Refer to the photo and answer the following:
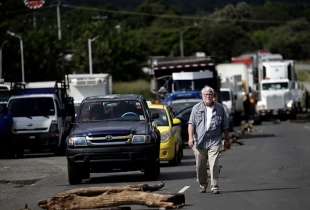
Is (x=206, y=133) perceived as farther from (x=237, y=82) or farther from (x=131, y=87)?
(x=131, y=87)

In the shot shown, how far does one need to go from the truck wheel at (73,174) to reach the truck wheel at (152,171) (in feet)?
4.49

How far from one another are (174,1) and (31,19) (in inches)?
3543

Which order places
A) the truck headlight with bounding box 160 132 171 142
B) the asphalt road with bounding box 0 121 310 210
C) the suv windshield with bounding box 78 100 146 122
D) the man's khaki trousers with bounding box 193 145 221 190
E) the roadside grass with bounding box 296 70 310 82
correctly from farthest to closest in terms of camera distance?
1. the roadside grass with bounding box 296 70 310 82
2. the truck headlight with bounding box 160 132 171 142
3. the suv windshield with bounding box 78 100 146 122
4. the man's khaki trousers with bounding box 193 145 221 190
5. the asphalt road with bounding box 0 121 310 210

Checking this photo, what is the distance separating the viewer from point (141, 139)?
2094 cm

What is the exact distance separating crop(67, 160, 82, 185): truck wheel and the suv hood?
2.27 ft

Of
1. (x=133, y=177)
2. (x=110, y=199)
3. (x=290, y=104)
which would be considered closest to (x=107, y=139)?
(x=133, y=177)

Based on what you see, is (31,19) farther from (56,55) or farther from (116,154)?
(116,154)

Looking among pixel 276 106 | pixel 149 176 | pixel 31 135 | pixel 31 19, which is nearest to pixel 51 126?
pixel 31 135

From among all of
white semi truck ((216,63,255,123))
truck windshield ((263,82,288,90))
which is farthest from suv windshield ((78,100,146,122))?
truck windshield ((263,82,288,90))

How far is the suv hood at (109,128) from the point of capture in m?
20.9

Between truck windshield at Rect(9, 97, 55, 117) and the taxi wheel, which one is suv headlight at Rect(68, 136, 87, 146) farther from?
truck windshield at Rect(9, 97, 55, 117)

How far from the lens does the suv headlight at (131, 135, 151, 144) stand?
20906mm

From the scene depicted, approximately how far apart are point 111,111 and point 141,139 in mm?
1529

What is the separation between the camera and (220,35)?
130875mm
